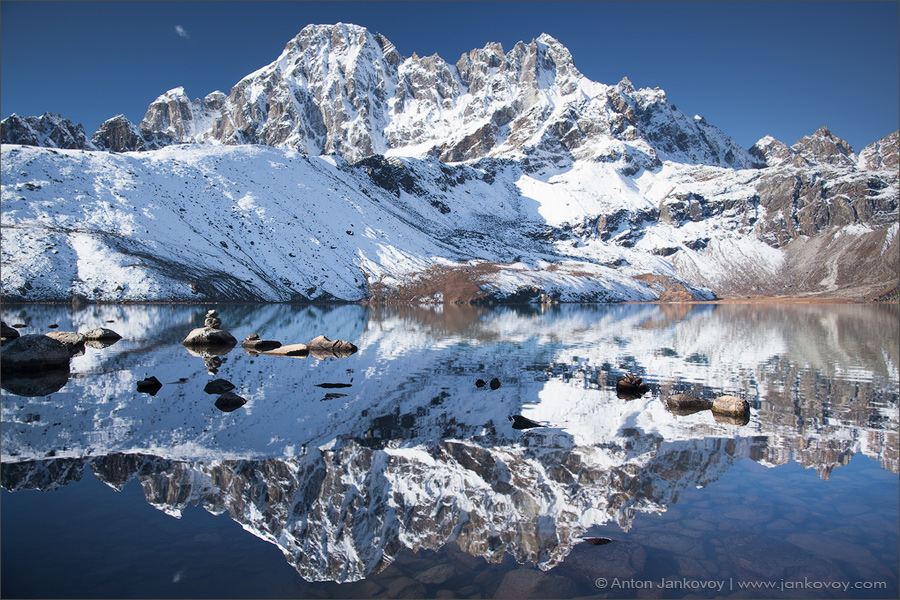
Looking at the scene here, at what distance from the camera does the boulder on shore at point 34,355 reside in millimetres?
28453

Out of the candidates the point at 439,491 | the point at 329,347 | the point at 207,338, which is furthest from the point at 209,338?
the point at 439,491

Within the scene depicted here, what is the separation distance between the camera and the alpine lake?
999 centimetres

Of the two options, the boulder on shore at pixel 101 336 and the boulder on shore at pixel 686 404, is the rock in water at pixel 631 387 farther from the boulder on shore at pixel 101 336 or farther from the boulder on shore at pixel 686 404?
the boulder on shore at pixel 101 336

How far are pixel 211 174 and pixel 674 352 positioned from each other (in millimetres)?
138079

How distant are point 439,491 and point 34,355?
2818 centimetres

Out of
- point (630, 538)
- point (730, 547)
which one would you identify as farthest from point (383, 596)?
point (730, 547)

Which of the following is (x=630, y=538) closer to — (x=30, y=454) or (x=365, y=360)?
(x=30, y=454)

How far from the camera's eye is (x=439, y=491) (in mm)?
13766

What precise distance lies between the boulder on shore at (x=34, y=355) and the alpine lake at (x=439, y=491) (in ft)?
10.0

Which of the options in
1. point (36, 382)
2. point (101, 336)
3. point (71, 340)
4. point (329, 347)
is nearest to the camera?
point (36, 382)

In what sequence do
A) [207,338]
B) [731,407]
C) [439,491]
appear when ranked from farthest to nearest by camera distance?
[207,338] < [731,407] < [439,491]

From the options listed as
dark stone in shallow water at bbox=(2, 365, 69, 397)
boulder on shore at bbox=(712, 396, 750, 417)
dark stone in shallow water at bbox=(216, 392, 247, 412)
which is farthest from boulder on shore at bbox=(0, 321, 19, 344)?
boulder on shore at bbox=(712, 396, 750, 417)

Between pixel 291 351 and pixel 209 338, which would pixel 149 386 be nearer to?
pixel 291 351

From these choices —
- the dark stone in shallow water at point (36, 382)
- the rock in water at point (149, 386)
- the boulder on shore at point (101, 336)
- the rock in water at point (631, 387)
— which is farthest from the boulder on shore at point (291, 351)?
the rock in water at point (631, 387)
